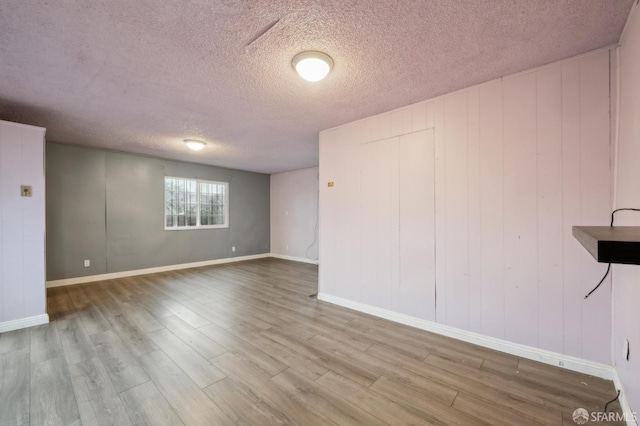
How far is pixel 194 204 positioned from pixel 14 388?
478cm

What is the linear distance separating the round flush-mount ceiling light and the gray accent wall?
4.90m

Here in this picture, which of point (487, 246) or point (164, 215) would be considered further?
point (164, 215)

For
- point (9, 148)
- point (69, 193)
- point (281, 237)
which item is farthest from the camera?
point (281, 237)

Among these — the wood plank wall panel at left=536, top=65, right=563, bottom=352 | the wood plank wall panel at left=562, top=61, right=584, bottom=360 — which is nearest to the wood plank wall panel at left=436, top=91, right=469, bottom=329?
the wood plank wall panel at left=536, top=65, right=563, bottom=352

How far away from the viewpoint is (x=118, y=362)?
2109 mm

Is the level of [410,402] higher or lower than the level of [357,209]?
lower

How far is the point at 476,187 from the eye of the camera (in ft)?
8.09

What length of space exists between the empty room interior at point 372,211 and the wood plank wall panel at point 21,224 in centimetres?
2

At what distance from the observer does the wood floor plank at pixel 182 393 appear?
1521mm

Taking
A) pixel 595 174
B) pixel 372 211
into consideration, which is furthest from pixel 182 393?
pixel 595 174

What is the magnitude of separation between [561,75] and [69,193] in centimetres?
709

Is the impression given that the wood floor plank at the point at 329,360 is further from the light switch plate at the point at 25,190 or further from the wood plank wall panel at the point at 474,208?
the light switch plate at the point at 25,190

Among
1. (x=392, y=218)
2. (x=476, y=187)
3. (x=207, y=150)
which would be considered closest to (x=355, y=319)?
(x=392, y=218)

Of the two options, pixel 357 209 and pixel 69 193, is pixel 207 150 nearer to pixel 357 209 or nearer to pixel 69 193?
pixel 69 193
